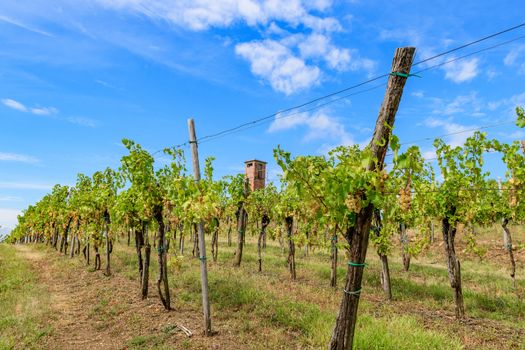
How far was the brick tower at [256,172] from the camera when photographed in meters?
54.7

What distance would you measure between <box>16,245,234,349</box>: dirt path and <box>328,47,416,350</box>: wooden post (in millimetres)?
3006

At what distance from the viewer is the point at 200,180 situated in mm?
8414

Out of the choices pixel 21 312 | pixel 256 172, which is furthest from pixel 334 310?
pixel 256 172

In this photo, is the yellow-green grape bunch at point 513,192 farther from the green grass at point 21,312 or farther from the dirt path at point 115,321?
the green grass at point 21,312

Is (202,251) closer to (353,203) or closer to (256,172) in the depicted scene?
(353,203)

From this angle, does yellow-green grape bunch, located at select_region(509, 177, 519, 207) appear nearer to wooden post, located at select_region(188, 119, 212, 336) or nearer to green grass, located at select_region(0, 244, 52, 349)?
wooden post, located at select_region(188, 119, 212, 336)

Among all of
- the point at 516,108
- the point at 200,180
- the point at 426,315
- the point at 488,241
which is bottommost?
the point at 426,315

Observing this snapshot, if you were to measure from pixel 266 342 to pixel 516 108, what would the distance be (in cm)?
731

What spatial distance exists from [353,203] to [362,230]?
50cm

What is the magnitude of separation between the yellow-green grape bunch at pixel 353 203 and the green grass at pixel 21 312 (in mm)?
7571

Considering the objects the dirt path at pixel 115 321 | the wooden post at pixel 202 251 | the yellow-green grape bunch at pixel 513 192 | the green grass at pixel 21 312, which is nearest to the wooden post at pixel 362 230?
the dirt path at pixel 115 321

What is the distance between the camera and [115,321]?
30.1 feet

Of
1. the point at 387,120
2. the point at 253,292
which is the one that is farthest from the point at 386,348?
the point at 253,292

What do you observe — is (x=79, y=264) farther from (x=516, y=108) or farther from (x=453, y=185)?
(x=516, y=108)
